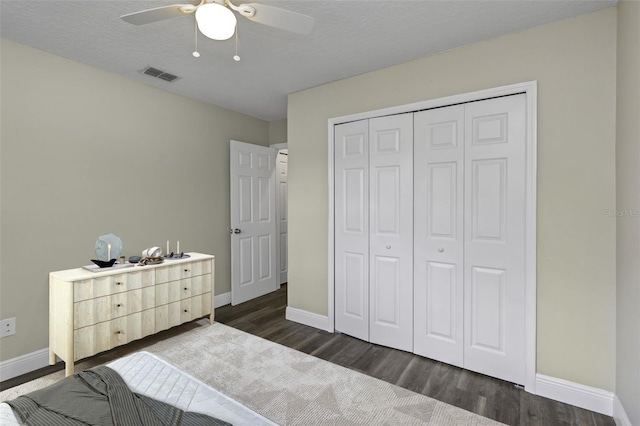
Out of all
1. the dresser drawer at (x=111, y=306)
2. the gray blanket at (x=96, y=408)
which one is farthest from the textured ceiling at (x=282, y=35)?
the gray blanket at (x=96, y=408)

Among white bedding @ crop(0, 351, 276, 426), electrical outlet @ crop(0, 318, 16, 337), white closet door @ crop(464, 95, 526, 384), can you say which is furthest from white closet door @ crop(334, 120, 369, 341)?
electrical outlet @ crop(0, 318, 16, 337)

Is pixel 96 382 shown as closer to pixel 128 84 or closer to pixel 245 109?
pixel 128 84

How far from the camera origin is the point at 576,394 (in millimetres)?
1993

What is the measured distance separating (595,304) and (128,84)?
4.28 meters

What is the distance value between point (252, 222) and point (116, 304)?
1954 millimetres

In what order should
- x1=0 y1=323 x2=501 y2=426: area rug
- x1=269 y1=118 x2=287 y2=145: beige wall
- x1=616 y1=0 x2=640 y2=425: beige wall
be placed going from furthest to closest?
x1=269 y1=118 x2=287 y2=145: beige wall
x1=0 y1=323 x2=501 y2=426: area rug
x1=616 y1=0 x2=640 y2=425: beige wall

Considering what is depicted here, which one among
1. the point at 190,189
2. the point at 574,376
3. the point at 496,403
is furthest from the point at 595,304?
the point at 190,189

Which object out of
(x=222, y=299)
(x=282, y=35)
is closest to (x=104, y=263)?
(x=222, y=299)

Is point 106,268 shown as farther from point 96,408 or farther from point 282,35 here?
point 282,35

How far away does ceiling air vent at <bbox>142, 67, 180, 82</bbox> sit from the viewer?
2855 millimetres

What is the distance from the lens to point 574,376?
79.3 inches

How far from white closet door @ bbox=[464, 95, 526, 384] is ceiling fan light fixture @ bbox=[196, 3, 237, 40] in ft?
6.08

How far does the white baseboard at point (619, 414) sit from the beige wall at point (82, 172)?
151 inches

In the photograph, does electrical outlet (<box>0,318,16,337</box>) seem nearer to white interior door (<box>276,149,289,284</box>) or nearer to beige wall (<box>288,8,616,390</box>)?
white interior door (<box>276,149,289,284</box>)
